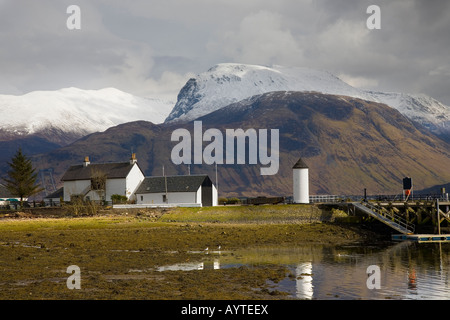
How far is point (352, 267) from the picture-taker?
34.6 meters

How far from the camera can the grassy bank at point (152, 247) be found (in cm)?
2556

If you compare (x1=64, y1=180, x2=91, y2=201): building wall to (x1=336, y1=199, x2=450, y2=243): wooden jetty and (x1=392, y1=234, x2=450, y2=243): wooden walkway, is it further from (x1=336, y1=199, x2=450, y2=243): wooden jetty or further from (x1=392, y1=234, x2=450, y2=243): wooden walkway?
(x1=392, y1=234, x2=450, y2=243): wooden walkway

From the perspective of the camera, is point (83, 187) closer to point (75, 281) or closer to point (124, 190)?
point (124, 190)

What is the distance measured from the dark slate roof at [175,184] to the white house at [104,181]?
234cm

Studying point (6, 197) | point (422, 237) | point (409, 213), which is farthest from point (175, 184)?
point (6, 197)

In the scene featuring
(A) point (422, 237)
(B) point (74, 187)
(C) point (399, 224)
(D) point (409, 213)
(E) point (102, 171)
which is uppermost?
(E) point (102, 171)

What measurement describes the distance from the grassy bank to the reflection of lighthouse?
105 cm

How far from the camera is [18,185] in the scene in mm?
95250

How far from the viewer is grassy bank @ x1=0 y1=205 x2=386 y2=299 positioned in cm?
2556

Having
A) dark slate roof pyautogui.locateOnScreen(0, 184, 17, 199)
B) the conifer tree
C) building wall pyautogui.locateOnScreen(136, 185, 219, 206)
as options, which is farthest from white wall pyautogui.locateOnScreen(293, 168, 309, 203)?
dark slate roof pyautogui.locateOnScreen(0, 184, 17, 199)

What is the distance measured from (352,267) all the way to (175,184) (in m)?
56.5

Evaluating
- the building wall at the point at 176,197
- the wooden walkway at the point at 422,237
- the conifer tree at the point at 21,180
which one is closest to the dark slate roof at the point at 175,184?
the building wall at the point at 176,197

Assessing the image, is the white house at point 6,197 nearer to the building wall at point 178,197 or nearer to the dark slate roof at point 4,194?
the dark slate roof at point 4,194

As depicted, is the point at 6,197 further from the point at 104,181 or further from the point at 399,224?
the point at 399,224
